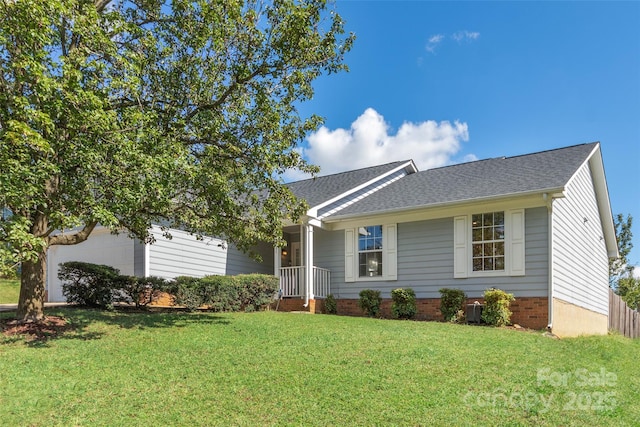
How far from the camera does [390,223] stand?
517 inches

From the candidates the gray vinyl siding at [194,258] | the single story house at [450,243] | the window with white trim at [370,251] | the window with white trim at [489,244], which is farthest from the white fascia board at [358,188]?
the window with white trim at [489,244]

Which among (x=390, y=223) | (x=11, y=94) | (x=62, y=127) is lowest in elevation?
(x=390, y=223)

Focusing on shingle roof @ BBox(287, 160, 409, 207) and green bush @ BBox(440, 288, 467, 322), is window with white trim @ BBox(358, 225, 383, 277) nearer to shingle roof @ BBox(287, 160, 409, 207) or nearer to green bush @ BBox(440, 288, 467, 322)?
shingle roof @ BBox(287, 160, 409, 207)

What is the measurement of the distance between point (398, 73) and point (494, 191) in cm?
692

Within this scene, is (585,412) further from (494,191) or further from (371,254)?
(371,254)

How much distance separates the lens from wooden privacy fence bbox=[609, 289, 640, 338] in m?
17.8

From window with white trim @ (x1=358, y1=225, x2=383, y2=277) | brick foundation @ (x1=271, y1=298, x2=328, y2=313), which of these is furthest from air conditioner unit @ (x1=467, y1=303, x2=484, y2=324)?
brick foundation @ (x1=271, y1=298, x2=328, y2=313)

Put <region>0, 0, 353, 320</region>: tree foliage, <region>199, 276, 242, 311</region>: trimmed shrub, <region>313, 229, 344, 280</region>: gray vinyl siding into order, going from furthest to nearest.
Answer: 1. <region>313, 229, 344, 280</region>: gray vinyl siding
2. <region>199, 276, 242, 311</region>: trimmed shrub
3. <region>0, 0, 353, 320</region>: tree foliage

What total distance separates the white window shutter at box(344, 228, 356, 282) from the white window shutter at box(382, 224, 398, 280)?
980 mm

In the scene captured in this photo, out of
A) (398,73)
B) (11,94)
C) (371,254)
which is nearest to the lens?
(11,94)

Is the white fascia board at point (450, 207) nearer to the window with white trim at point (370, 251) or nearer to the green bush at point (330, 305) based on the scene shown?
the window with white trim at point (370, 251)

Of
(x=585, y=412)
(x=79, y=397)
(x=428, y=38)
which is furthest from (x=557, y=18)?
(x=79, y=397)

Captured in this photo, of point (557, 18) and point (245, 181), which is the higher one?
point (557, 18)

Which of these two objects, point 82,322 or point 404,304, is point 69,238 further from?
point 404,304
